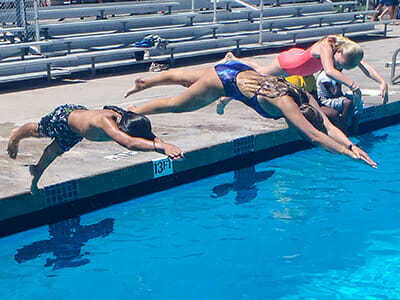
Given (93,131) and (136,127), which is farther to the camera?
(93,131)

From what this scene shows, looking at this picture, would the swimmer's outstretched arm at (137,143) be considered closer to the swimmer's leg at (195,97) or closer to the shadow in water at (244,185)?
the swimmer's leg at (195,97)

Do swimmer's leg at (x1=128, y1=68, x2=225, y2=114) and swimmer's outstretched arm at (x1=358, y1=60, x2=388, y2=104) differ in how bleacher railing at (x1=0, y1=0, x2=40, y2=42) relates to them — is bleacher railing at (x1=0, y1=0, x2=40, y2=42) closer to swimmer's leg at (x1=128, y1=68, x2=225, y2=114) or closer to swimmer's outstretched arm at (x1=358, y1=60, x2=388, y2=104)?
swimmer's leg at (x1=128, y1=68, x2=225, y2=114)

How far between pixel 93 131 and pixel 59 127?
1.33 ft

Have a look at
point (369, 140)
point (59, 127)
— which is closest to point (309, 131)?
point (59, 127)

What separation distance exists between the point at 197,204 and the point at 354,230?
5.18 feet

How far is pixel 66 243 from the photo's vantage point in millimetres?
5895

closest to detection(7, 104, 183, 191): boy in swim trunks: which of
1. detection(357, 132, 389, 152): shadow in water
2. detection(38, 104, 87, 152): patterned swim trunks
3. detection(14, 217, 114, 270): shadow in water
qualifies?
detection(38, 104, 87, 152): patterned swim trunks

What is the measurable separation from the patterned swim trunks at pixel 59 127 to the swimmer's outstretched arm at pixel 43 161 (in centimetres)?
9

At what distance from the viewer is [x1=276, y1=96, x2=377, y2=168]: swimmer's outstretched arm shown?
529 centimetres

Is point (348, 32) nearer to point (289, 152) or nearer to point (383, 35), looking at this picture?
point (383, 35)

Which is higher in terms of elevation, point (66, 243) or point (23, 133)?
point (23, 133)

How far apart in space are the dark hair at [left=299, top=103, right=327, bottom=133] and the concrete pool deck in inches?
64.5

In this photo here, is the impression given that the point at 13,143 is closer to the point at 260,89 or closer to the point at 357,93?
the point at 260,89

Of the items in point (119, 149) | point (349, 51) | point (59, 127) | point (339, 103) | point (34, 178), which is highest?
point (349, 51)
